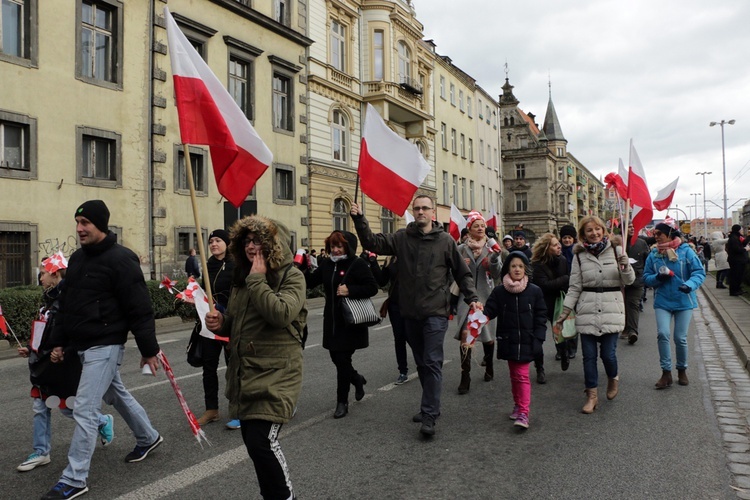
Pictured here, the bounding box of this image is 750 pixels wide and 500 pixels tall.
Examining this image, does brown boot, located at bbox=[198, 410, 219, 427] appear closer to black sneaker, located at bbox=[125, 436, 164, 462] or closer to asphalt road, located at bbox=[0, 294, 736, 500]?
asphalt road, located at bbox=[0, 294, 736, 500]

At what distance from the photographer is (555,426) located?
549 centimetres

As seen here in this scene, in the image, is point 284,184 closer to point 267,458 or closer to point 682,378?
point 682,378

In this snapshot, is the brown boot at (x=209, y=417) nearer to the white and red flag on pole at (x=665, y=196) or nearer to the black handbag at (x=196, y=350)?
the black handbag at (x=196, y=350)

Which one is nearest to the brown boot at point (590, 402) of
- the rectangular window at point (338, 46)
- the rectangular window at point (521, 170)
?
the rectangular window at point (338, 46)

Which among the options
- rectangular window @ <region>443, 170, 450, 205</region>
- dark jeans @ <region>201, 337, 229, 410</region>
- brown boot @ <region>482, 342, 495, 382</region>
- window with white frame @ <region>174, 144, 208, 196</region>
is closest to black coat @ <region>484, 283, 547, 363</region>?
brown boot @ <region>482, 342, 495, 382</region>

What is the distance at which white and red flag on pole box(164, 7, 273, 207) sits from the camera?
174 inches

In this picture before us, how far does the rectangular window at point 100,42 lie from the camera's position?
55.5ft

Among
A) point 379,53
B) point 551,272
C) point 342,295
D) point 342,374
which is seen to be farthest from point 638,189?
point 379,53

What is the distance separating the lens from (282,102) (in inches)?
985

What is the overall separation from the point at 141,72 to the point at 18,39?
3600 mm

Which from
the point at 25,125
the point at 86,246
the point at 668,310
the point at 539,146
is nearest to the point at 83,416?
the point at 86,246

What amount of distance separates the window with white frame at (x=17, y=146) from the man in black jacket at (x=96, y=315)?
42.1 feet

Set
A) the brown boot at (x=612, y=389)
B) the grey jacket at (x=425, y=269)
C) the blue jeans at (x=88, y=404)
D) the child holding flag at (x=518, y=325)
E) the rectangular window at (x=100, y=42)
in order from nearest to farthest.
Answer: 1. the blue jeans at (x=88, y=404)
2. the grey jacket at (x=425, y=269)
3. the child holding flag at (x=518, y=325)
4. the brown boot at (x=612, y=389)
5. the rectangular window at (x=100, y=42)

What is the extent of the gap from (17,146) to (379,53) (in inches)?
778
